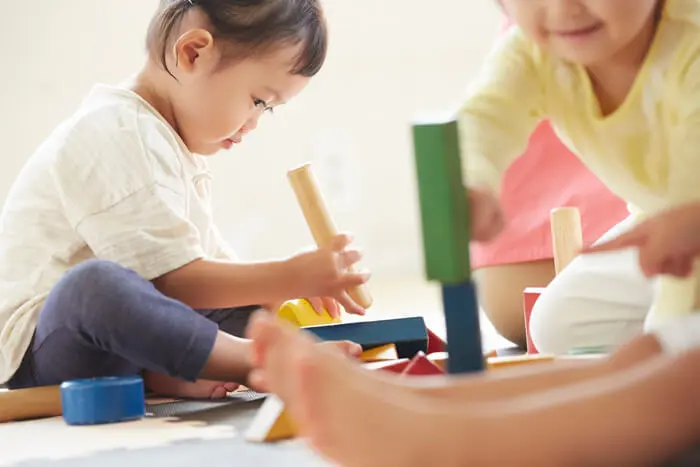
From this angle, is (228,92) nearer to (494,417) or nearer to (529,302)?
(529,302)

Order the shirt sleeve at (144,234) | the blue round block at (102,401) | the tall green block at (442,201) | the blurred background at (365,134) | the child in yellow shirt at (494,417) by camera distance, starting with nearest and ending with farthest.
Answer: the child in yellow shirt at (494,417) < the tall green block at (442,201) < the blue round block at (102,401) < the shirt sleeve at (144,234) < the blurred background at (365,134)

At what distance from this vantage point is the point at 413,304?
190cm

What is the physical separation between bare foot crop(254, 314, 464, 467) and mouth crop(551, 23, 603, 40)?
385 millimetres

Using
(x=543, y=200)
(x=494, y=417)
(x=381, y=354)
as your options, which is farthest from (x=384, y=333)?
(x=494, y=417)

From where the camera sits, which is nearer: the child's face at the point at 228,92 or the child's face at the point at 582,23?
the child's face at the point at 582,23

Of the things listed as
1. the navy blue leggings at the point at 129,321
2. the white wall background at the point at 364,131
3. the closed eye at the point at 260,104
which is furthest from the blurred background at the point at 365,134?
the navy blue leggings at the point at 129,321

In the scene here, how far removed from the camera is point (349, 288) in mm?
1037

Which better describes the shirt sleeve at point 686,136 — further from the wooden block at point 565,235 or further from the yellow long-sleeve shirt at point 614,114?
the wooden block at point 565,235

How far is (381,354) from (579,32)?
1.18ft

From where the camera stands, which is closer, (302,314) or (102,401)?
(102,401)

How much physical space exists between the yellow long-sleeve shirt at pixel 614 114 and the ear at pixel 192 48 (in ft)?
1.27

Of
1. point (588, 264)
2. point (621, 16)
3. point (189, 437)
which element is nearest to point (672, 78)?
point (621, 16)

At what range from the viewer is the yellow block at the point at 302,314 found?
1.11m

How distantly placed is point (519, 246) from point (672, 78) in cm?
56
